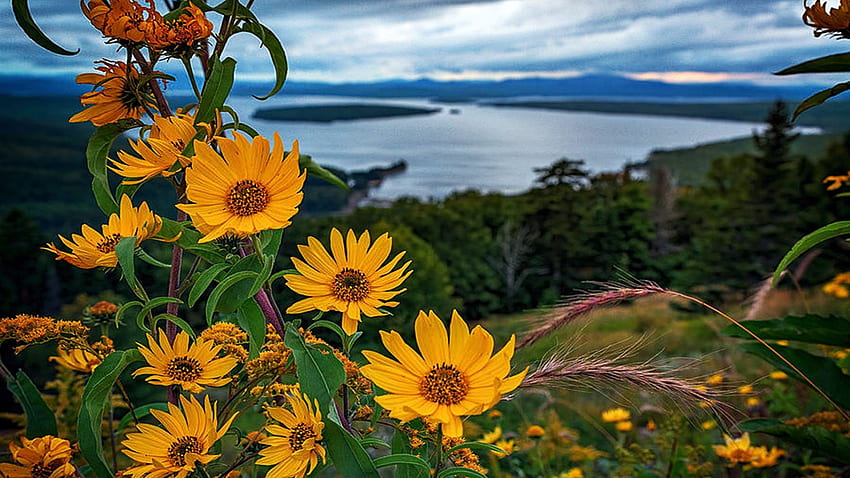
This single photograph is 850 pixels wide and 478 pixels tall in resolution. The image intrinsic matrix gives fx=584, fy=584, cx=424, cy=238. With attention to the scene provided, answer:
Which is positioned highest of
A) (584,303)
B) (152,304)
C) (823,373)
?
(152,304)

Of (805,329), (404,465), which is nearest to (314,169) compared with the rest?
(404,465)

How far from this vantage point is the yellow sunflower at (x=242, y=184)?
56 centimetres

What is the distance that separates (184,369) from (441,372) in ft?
1.06

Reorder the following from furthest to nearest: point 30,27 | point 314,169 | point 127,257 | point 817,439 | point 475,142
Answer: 1. point 475,142
2. point 817,439
3. point 314,169
4. point 30,27
5. point 127,257

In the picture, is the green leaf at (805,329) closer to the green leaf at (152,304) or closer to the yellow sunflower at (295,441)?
the yellow sunflower at (295,441)

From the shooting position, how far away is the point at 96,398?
62 centimetres

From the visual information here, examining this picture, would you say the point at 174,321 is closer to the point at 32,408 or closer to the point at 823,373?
the point at 32,408

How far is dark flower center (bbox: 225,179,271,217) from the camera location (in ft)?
1.88

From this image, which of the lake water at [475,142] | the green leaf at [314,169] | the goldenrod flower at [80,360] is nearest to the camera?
the green leaf at [314,169]

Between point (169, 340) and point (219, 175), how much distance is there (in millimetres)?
272

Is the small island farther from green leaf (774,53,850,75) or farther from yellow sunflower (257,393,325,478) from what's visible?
yellow sunflower (257,393,325,478)

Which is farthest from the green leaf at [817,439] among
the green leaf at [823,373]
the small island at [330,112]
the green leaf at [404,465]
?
the small island at [330,112]

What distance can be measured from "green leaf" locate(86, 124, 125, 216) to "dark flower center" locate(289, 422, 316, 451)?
12.9 inches

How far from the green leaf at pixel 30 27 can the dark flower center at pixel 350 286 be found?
14.8 inches
